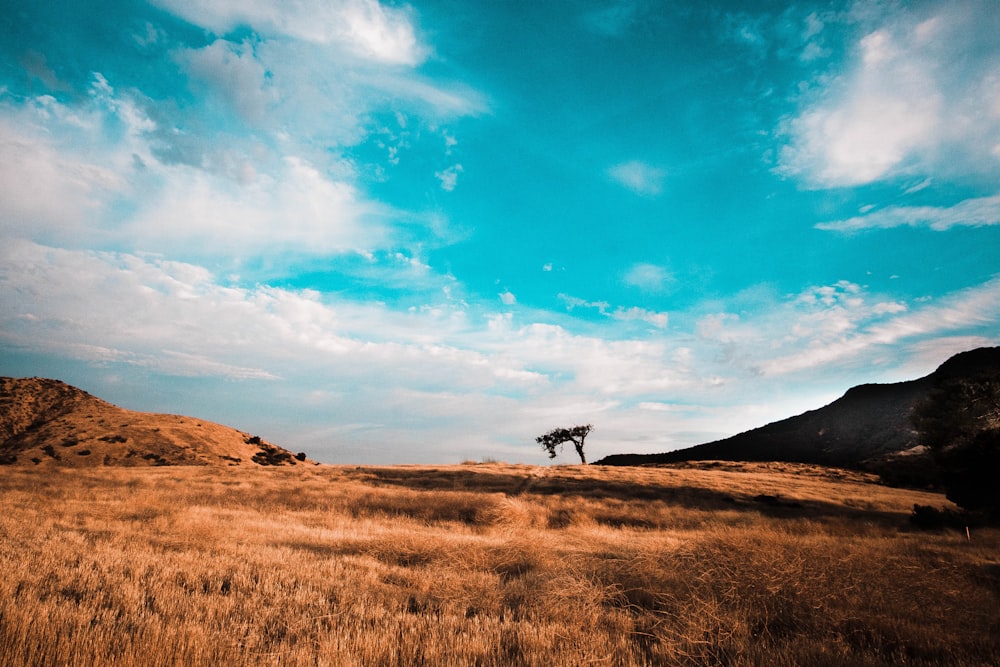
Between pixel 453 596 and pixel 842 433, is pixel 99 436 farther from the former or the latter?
pixel 842 433

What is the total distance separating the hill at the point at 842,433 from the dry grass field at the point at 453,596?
76.6m

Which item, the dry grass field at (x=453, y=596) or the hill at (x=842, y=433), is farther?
the hill at (x=842, y=433)

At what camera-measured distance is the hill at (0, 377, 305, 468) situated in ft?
150

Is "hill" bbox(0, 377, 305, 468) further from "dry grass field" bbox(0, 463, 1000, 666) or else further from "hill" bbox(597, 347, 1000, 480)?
"hill" bbox(597, 347, 1000, 480)

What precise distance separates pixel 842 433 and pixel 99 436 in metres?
119

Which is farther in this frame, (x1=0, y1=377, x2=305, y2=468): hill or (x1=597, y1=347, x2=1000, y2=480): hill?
(x1=597, y1=347, x2=1000, y2=480): hill

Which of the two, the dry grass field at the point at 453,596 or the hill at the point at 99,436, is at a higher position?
the hill at the point at 99,436

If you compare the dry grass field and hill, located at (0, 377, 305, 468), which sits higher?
hill, located at (0, 377, 305, 468)

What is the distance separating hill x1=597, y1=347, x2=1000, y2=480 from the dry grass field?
7664 centimetres

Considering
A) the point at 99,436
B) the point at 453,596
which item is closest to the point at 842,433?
the point at 453,596

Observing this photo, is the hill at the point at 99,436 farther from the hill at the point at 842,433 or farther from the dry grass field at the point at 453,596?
the hill at the point at 842,433

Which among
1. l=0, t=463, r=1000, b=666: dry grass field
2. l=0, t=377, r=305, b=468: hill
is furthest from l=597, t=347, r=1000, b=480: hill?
l=0, t=463, r=1000, b=666: dry grass field

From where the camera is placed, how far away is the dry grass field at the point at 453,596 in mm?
4723

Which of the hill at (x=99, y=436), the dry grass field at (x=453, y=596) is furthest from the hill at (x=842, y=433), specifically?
the dry grass field at (x=453, y=596)
